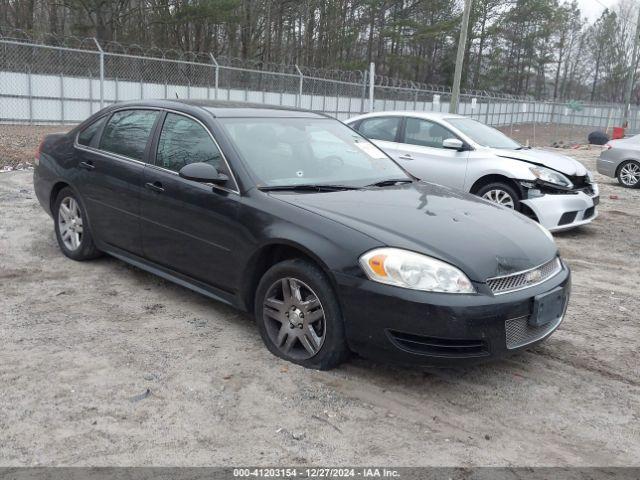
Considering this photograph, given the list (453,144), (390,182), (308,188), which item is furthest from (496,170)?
(308,188)

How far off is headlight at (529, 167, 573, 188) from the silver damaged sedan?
6.52 metres

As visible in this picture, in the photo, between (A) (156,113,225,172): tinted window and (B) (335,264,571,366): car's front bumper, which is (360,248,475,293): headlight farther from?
(A) (156,113,225,172): tinted window

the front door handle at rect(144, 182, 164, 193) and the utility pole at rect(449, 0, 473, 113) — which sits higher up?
the utility pole at rect(449, 0, 473, 113)

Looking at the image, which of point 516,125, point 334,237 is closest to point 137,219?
point 334,237

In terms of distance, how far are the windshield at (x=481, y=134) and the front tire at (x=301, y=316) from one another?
5.34 meters

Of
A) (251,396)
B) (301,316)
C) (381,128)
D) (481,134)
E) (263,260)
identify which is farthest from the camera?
(381,128)

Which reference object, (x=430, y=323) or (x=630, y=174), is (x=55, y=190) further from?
(x=630, y=174)

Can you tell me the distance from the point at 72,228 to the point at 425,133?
4952mm

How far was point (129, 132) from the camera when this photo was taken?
16.6 feet

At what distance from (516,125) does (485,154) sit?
127 feet

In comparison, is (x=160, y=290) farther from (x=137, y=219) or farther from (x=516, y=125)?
(x=516, y=125)

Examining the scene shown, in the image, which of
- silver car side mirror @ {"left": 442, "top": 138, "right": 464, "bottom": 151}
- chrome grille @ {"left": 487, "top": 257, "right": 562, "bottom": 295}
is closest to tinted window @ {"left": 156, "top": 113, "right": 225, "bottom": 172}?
chrome grille @ {"left": 487, "top": 257, "right": 562, "bottom": 295}

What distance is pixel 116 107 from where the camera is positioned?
5.38 meters

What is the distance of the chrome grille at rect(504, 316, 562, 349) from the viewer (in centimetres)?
343
